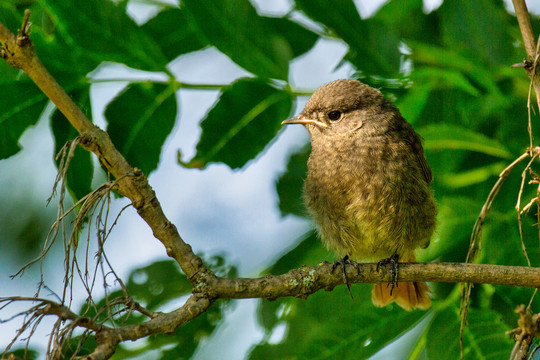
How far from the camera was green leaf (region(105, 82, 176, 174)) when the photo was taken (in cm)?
348

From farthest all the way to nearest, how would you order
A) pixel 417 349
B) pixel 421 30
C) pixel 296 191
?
1. pixel 296 191
2. pixel 421 30
3. pixel 417 349

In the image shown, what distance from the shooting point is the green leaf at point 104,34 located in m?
3.40

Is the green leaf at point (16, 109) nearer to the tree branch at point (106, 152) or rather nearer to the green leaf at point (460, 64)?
the tree branch at point (106, 152)

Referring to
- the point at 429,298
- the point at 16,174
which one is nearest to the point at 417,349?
the point at 429,298

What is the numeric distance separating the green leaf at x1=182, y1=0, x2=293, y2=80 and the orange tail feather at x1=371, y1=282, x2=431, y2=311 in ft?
4.29

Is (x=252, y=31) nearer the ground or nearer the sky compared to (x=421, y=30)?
nearer the sky

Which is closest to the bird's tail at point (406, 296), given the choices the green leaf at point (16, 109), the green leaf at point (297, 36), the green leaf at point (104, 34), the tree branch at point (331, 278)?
the tree branch at point (331, 278)

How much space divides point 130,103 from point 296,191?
151cm

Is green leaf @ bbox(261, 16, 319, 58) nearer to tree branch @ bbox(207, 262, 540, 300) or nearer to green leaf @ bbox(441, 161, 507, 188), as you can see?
green leaf @ bbox(441, 161, 507, 188)

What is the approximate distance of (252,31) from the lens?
3.67 m

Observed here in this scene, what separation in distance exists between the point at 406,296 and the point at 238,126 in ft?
4.48

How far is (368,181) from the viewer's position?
3.78 m

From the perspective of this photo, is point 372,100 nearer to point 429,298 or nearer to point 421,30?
point 421,30

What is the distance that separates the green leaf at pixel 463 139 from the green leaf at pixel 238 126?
0.86 meters
